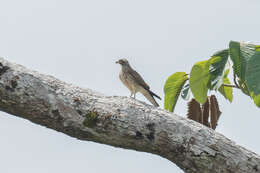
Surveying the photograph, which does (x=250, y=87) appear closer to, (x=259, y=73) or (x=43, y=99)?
(x=259, y=73)

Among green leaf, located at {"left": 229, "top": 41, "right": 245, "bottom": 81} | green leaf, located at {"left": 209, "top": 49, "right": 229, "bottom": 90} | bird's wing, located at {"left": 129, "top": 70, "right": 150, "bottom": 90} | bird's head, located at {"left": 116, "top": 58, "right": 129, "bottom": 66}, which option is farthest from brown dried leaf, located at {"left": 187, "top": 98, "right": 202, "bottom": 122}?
bird's head, located at {"left": 116, "top": 58, "right": 129, "bottom": 66}

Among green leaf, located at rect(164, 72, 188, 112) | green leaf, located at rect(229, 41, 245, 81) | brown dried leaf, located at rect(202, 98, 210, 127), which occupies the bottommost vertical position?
brown dried leaf, located at rect(202, 98, 210, 127)

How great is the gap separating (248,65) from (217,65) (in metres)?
0.47

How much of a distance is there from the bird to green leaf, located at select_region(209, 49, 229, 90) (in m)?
4.20

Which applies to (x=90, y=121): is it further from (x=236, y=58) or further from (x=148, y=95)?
(x=148, y=95)

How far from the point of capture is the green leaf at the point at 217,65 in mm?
4719

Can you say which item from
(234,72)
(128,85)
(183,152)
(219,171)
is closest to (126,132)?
(183,152)

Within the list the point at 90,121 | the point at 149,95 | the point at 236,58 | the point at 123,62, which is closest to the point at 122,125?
the point at 90,121

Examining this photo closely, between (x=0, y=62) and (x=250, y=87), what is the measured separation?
1909 mm

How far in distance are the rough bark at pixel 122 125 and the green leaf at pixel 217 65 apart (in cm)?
56

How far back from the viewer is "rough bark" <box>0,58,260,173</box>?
13.8 ft

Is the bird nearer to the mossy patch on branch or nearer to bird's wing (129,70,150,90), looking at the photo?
bird's wing (129,70,150,90)

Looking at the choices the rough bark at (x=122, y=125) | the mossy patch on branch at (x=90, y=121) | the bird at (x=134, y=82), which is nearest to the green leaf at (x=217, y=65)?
the rough bark at (x=122, y=125)

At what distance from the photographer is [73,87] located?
4.51 m
